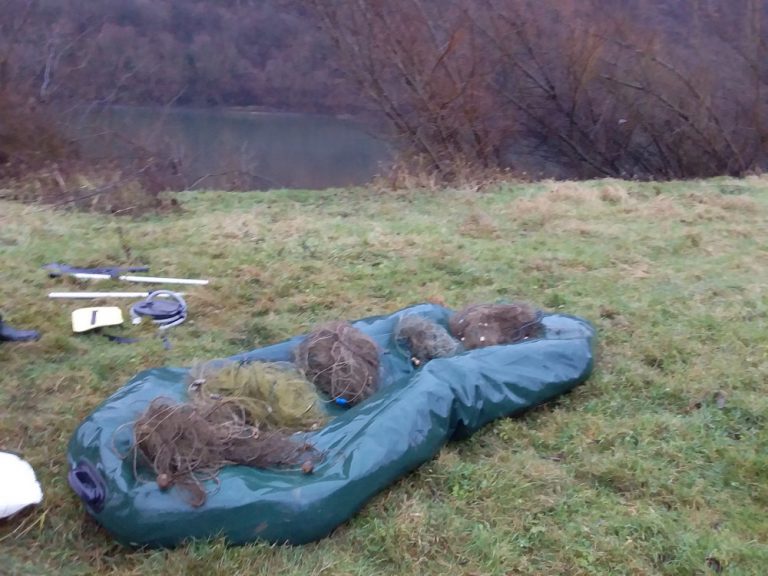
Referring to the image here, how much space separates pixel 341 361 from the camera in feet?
10.4

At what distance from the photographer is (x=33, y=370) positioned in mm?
3574

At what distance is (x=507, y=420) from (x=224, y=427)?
1.16m

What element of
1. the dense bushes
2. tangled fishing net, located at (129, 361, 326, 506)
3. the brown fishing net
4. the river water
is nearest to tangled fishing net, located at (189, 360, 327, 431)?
tangled fishing net, located at (129, 361, 326, 506)

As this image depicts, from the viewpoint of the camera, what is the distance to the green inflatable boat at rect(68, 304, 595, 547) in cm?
236

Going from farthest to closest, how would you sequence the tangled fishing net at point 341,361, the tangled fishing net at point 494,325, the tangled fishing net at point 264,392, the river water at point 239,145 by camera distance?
the river water at point 239,145 < the tangled fishing net at point 494,325 < the tangled fishing net at point 341,361 < the tangled fishing net at point 264,392

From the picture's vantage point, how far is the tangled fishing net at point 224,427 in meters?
2.44

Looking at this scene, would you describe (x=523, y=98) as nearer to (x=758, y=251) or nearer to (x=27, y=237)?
(x=758, y=251)

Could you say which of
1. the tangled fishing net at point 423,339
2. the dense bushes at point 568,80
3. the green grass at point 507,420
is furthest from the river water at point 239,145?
the tangled fishing net at point 423,339

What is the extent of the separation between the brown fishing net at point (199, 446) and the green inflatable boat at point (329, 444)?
41 millimetres

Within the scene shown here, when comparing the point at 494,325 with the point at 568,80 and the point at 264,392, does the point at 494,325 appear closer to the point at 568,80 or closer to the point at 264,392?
the point at 264,392

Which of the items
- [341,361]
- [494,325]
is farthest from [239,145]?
[341,361]

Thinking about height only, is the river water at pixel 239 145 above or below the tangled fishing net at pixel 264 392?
below

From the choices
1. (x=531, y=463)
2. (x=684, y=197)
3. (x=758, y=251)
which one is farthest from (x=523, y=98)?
(x=531, y=463)

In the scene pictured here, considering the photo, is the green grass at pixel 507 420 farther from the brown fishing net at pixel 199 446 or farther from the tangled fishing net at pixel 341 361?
the tangled fishing net at pixel 341 361
